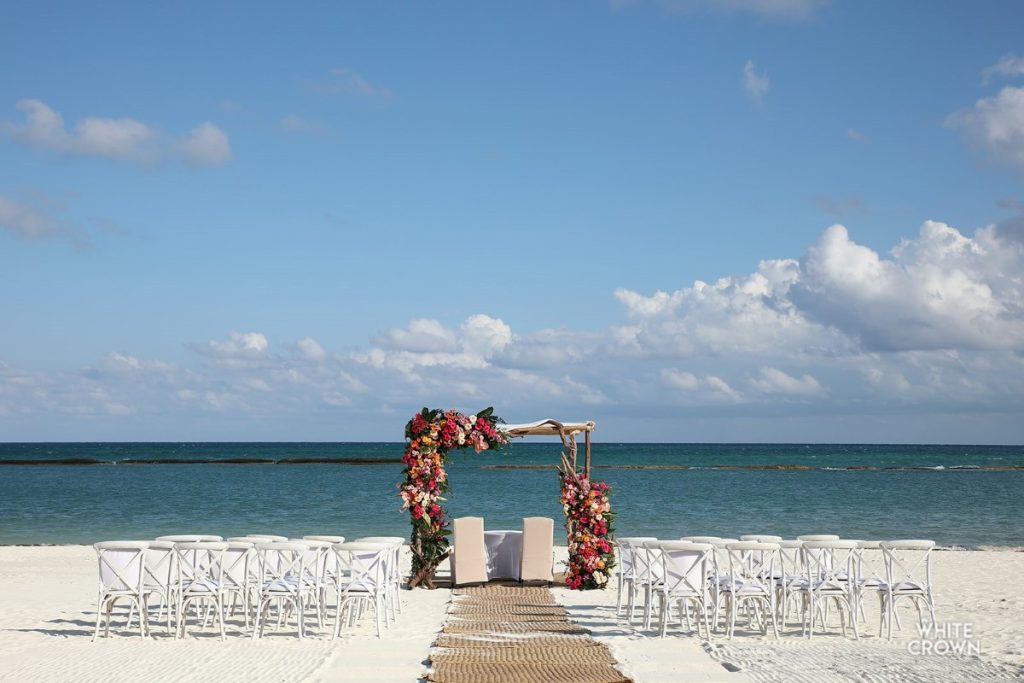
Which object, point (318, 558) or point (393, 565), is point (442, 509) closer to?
point (393, 565)

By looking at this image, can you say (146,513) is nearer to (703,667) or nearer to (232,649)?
(232,649)

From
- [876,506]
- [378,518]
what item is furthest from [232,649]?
[876,506]

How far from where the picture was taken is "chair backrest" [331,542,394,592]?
11.1 meters

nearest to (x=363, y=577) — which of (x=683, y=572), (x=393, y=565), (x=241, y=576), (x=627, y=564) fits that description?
(x=393, y=565)

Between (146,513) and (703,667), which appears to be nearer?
(703,667)

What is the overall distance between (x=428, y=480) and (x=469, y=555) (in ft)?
4.15

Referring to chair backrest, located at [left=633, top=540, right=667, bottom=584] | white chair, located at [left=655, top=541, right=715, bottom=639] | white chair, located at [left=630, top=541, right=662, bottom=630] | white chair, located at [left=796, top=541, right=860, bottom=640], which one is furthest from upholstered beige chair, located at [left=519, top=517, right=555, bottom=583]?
white chair, located at [left=796, top=541, right=860, bottom=640]

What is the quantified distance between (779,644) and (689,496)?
3501cm

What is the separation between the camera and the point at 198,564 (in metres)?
11.4

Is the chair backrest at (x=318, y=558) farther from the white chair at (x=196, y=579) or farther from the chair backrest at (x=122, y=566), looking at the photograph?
the chair backrest at (x=122, y=566)

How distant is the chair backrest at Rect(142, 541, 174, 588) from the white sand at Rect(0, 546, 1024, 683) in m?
0.57

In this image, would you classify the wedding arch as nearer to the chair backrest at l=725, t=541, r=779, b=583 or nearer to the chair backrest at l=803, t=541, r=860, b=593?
the chair backrest at l=725, t=541, r=779, b=583

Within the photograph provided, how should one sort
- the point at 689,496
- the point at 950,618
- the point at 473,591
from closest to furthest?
1. the point at 950,618
2. the point at 473,591
3. the point at 689,496

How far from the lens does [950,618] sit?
12.6 meters
